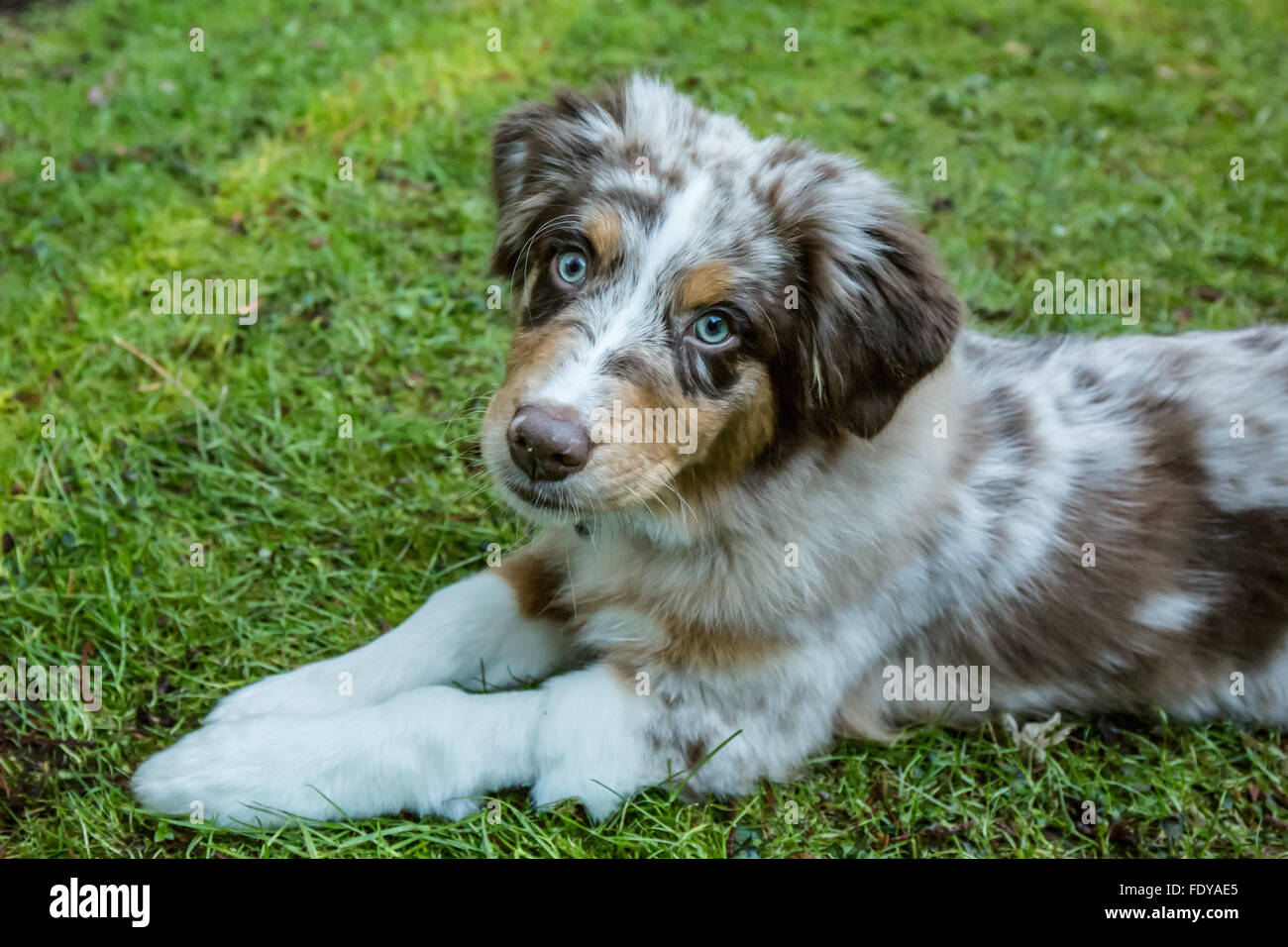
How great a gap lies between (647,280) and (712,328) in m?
0.25

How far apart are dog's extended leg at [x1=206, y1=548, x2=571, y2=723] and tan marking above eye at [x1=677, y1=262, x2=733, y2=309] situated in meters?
1.26

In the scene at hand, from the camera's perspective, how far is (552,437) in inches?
123

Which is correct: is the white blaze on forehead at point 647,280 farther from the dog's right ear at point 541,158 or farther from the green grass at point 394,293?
the green grass at point 394,293

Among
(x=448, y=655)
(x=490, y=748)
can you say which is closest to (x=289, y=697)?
(x=448, y=655)

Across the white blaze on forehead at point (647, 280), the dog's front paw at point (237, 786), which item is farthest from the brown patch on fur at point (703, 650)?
the dog's front paw at point (237, 786)

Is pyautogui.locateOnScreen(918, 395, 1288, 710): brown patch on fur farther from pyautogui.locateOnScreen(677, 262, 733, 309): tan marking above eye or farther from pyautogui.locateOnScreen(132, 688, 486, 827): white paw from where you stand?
pyautogui.locateOnScreen(132, 688, 486, 827): white paw

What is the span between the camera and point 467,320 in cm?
585

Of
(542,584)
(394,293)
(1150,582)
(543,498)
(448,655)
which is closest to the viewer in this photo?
(543,498)

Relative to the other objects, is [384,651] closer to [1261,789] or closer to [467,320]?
[467,320]

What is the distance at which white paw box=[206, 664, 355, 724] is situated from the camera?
3830 millimetres

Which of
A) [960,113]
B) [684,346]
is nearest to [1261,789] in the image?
[684,346]

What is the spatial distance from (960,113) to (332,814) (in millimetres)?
6456

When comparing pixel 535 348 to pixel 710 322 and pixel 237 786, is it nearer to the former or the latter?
pixel 710 322

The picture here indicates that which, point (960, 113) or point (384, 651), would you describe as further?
point (960, 113)
